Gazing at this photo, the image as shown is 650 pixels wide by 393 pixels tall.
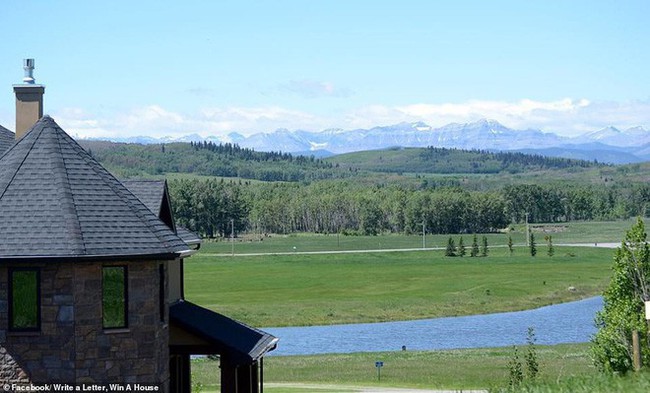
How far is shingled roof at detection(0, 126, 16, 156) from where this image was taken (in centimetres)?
2692

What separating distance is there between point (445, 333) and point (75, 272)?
49532mm

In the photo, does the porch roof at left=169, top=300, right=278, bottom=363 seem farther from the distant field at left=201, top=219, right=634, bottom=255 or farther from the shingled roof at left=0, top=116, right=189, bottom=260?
the distant field at left=201, top=219, right=634, bottom=255

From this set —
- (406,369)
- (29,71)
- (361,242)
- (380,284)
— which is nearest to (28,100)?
(29,71)

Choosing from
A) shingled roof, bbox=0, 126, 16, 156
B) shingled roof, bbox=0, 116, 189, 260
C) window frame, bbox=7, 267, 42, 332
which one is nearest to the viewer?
window frame, bbox=7, 267, 42, 332

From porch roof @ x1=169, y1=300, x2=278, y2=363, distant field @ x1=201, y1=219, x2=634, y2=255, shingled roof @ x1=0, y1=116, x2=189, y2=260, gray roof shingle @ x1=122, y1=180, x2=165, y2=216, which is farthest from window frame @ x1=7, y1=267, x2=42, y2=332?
distant field @ x1=201, y1=219, x2=634, y2=255

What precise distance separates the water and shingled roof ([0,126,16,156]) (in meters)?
30.1

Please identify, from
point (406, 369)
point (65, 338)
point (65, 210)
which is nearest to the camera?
point (65, 338)

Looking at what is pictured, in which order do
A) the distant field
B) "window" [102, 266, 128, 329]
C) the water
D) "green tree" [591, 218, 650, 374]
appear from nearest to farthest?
"window" [102, 266, 128, 329] → "green tree" [591, 218, 650, 374] → the water → the distant field

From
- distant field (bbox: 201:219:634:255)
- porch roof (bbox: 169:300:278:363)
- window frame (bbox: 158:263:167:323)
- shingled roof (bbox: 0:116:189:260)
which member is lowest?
distant field (bbox: 201:219:634:255)

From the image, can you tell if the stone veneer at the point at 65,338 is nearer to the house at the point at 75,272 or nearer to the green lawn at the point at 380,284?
the house at the point at 75,272

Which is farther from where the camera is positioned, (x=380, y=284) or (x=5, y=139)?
(x=380, y=284)

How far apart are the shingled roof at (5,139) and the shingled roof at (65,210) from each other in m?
5.46

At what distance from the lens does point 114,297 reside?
1978cm

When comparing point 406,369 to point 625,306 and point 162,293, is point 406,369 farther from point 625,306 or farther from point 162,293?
point 162,293
